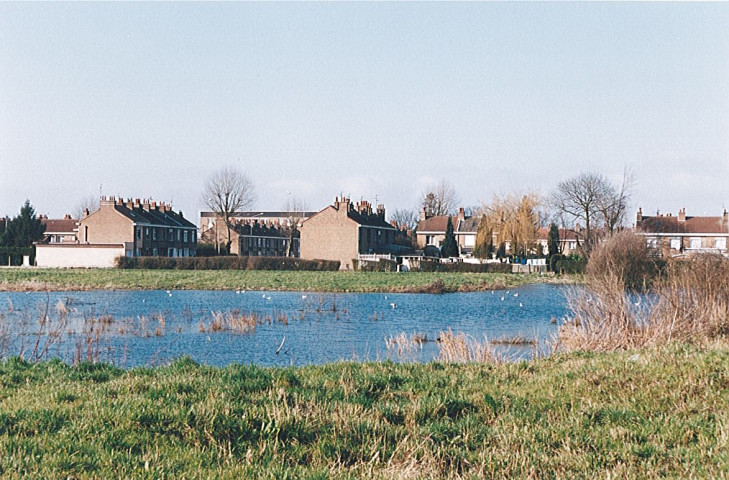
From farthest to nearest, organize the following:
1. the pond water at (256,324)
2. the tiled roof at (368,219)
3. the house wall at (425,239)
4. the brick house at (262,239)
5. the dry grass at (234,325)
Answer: the brick house at (262,239) < the house wall at (425,239) < the tiled roof at (368,219) < the dry grass at (234,325) < the pond water at (256,324)

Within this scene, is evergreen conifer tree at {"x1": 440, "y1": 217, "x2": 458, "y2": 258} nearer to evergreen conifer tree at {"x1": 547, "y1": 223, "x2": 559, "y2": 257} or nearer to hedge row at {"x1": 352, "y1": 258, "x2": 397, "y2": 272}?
evergreen conifer tree at {"x1": 547, "y1": 223, "x2": 559, "y2": 257}

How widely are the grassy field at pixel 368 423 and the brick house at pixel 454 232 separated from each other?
87.2 m

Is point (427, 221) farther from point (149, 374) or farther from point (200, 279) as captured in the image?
point (149, 374)

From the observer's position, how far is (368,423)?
24.6 feet

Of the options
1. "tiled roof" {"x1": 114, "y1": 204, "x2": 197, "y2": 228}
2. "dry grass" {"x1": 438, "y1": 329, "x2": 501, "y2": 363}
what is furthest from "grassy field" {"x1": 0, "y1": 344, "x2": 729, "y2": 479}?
"tiled roof" {"x1": 114, "y1": 204, "x2": 197, "y2": 228}

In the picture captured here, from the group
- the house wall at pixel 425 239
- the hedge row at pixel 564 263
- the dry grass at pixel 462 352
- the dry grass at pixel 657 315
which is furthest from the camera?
the house wall at pixel 425 239

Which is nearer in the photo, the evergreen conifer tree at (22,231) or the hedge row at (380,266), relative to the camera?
the hedge row at (380,266)

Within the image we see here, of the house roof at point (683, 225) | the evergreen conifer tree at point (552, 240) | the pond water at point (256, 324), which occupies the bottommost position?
the pond water at point (256, 324)

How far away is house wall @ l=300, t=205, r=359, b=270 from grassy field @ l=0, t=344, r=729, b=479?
7016cm

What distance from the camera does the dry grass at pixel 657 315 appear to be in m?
14.4

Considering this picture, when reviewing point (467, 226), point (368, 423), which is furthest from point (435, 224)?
point (368, 423)

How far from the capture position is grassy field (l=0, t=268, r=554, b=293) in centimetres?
4881

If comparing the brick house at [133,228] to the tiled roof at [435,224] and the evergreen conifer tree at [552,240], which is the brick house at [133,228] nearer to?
the tiled roof at [435,224]

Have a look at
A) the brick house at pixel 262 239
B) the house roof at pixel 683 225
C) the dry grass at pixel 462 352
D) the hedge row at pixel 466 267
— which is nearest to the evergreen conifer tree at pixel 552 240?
the house roof at pixel 683 225
